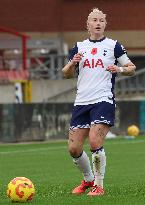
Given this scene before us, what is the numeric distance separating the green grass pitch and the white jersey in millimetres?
1287

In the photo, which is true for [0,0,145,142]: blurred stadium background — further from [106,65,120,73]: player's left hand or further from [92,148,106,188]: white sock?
[106,65,120,73]: player's left hand

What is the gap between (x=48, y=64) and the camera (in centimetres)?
4494

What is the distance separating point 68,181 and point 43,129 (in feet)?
50.0

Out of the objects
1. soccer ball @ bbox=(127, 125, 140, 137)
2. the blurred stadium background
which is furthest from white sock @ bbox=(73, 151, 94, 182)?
soccer ball @ bbox=(127, 125, 140, 137)

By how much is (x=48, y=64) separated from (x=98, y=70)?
3267cm

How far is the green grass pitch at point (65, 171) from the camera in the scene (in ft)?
39.4

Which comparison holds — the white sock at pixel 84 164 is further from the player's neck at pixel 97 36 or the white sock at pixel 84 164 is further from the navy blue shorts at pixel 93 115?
the player's neck at pixel 97 36

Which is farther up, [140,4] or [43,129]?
[140,4]


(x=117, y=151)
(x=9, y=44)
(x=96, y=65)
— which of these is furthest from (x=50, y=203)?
(x=9, y=44)

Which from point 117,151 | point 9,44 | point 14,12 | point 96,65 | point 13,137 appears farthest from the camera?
point 14,12

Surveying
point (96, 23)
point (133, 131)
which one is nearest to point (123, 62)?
point (96, 23)

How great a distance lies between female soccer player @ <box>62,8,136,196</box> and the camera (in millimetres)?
12234

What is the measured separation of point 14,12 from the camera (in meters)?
50.5

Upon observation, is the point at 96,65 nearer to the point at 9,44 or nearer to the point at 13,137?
the point at 13,137
